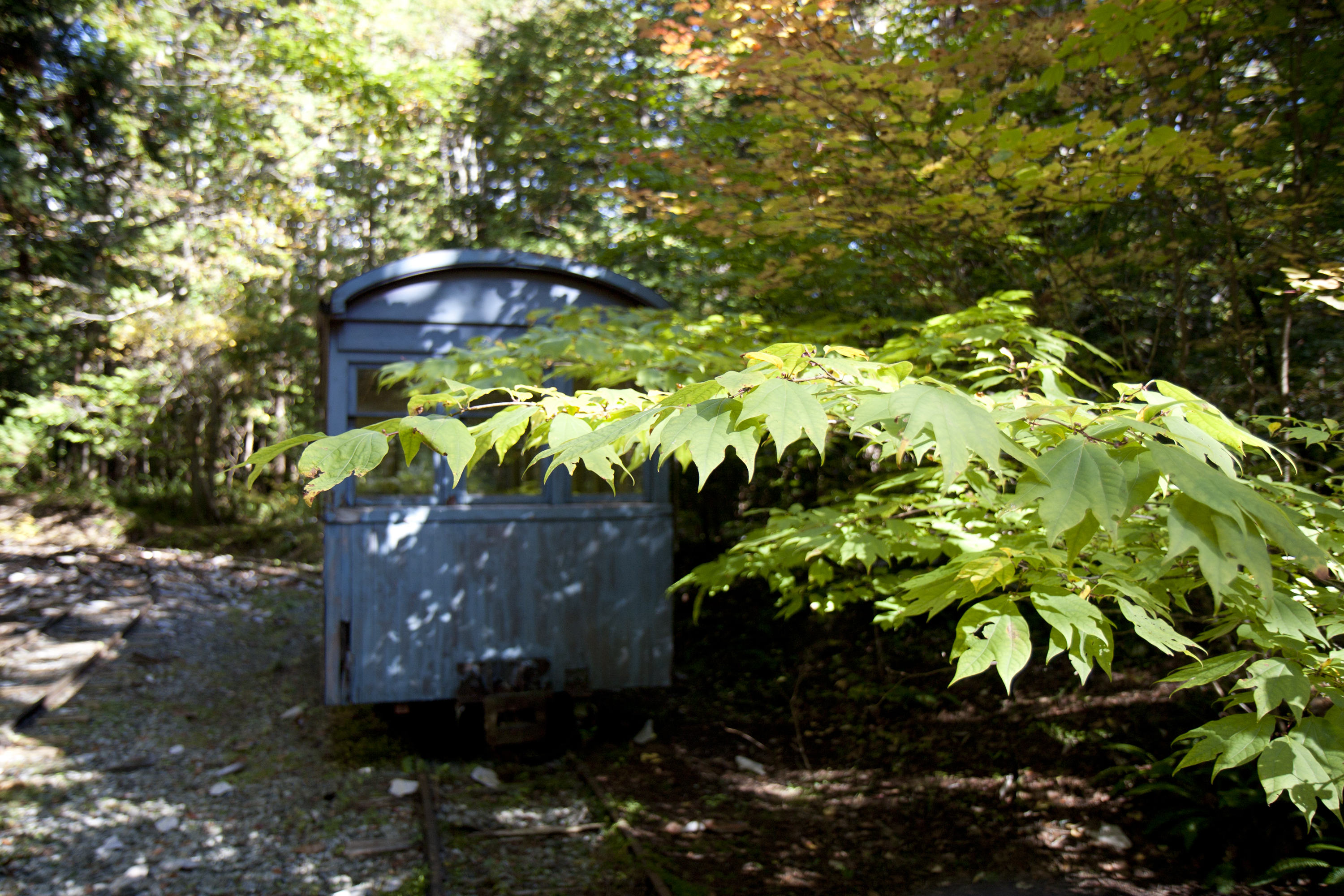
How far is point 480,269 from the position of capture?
5.99 meters

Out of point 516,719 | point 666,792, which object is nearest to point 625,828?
point 666,792

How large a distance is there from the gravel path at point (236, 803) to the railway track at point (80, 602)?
0.18m

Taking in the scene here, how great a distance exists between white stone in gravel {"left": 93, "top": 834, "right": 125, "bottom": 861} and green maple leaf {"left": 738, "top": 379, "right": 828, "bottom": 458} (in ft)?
16.4

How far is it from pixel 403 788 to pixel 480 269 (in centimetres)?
382

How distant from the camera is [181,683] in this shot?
764cm

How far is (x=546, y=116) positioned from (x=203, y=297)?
729cm

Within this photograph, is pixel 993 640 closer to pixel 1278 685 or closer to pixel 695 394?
pixel 1278 685

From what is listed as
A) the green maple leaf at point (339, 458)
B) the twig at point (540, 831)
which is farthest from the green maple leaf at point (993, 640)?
the twig at point (540, 831)

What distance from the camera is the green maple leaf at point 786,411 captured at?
45.9 inches

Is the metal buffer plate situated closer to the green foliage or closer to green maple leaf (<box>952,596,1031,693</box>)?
the green foliage

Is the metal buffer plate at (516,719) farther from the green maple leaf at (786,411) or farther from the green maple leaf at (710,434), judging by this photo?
the green maple leaf at (786,411)

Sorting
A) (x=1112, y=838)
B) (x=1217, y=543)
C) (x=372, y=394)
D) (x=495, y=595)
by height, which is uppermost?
(x=372, y=394)

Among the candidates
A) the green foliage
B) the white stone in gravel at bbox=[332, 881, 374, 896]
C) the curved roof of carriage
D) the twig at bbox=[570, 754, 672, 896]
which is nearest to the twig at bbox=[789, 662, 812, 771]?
the twig at bbox=[570, 754, 672, 896]

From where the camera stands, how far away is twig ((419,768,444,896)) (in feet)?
13.0
